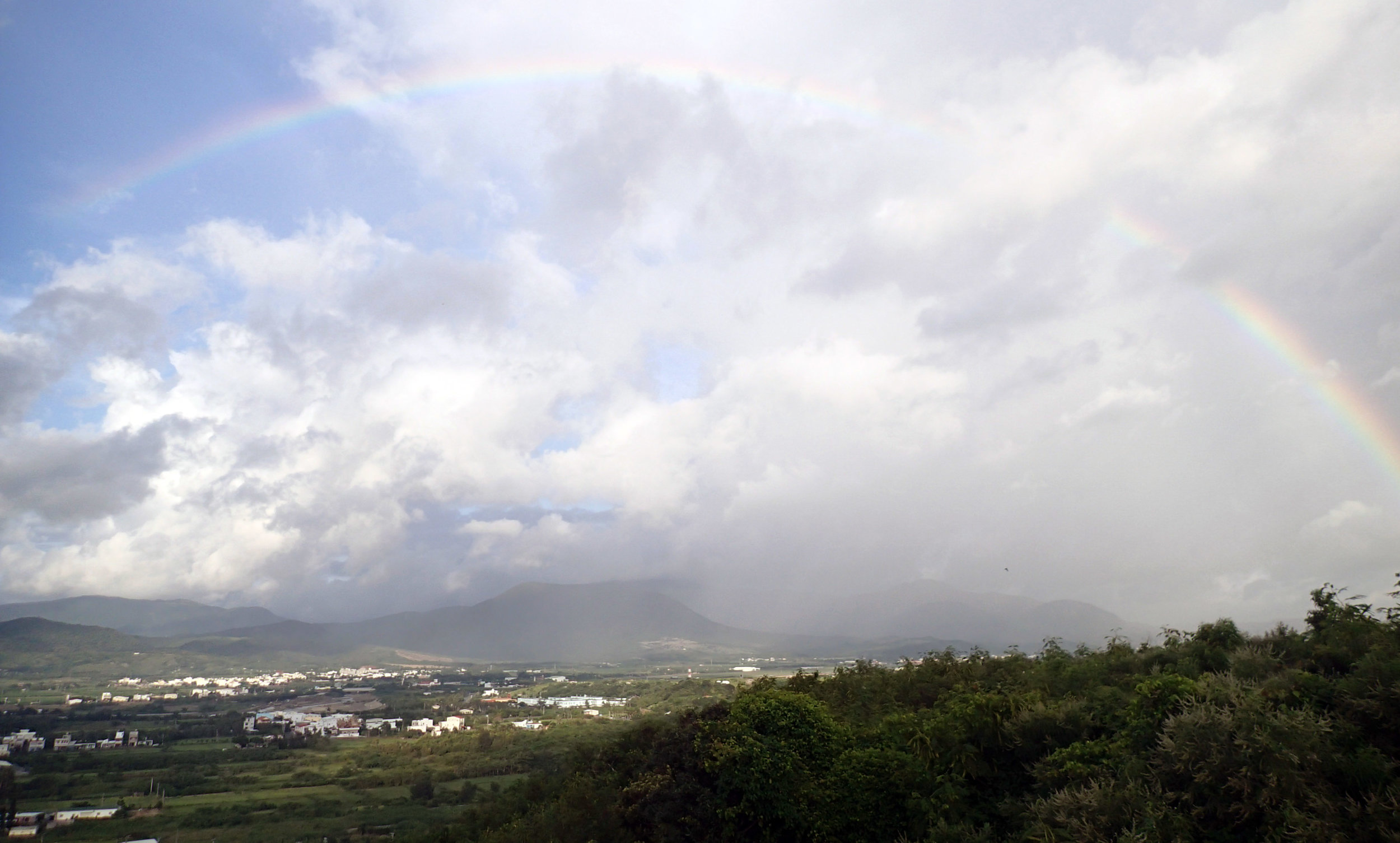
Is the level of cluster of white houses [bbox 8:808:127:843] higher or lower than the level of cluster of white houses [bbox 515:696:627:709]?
higher

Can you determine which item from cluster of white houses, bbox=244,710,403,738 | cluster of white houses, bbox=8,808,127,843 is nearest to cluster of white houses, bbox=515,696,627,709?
cluster of white houses, bbox=244,710,403,738

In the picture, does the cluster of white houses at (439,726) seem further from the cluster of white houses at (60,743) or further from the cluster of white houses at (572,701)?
the cluster of white houses at (60,743)

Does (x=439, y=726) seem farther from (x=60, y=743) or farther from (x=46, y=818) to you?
(x=46, y=818)

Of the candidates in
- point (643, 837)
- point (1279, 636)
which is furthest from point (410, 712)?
point (1279, 636)

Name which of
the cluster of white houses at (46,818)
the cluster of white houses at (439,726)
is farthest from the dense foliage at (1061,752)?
the cluster of white houses at (439,726)

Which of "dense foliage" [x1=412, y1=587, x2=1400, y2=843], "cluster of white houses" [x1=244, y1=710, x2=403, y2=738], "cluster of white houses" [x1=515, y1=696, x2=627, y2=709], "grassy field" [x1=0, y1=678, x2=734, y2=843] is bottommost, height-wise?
"cluster of white houses" [x1=515, y1=696, x2=627, y2=709]

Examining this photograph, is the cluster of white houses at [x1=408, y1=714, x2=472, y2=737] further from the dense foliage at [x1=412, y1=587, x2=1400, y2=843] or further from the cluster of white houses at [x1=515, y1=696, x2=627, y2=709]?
the dense foliage at [x1=412, y1=587, x2=1400, y2=843]

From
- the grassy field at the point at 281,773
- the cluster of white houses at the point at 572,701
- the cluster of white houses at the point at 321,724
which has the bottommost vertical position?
the cluster of white houses at the point at 572,701

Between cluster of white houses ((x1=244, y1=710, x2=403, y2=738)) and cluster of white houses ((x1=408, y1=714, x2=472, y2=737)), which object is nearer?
cluster of white houses ((x1=408, y1=714, x2=472, y2=737))
